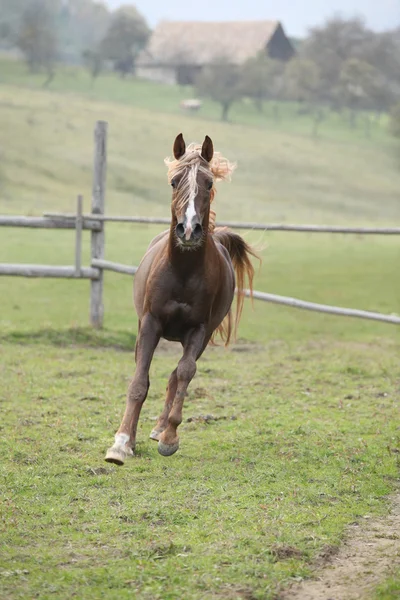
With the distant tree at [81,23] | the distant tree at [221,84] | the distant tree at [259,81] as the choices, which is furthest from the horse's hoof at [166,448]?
the distant tree at [81,23]

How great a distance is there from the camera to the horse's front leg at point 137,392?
4850 millimetres

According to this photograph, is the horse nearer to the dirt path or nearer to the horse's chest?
the horse's chest

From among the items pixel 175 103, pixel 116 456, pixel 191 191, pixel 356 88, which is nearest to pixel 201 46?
pixel 356 88

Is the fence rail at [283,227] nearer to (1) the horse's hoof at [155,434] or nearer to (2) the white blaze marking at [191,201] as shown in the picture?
(1) the horse's hoof at [155,434]

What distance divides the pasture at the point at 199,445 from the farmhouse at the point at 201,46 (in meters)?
57.6

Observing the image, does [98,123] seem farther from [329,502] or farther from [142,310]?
[329,502]

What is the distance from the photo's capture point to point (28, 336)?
9820 millimetres

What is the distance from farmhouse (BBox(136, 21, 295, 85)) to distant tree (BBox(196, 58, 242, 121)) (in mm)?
4213

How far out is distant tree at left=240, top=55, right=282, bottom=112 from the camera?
203ft

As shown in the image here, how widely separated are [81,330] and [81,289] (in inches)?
156

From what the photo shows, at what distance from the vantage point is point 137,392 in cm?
509

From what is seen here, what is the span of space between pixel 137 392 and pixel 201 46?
74.9 metres

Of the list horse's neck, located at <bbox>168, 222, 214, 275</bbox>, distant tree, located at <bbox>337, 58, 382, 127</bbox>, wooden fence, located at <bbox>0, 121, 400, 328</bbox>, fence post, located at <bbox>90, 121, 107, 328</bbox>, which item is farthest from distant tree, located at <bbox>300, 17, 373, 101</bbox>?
horse's neck, located at <bbox>168, 222, 214, 275</bbox>

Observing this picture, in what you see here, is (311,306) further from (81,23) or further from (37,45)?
(81,23)
